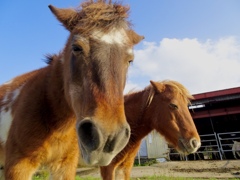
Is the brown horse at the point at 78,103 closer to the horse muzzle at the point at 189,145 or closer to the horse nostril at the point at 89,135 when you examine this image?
the horse nostril at the point at 89,135

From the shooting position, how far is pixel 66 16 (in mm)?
2492

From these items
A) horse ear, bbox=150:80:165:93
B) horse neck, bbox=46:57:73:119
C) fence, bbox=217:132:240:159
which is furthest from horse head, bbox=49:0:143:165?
fence, bbox=217:132:240:159

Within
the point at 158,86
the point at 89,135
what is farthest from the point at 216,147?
the point at 89,135

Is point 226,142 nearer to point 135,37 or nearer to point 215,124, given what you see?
point 215,124

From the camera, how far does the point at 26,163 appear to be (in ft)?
8.30

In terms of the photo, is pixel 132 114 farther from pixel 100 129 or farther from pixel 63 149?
pixel 100 129

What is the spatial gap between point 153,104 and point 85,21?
394cm

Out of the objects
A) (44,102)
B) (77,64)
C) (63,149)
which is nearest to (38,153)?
(63,149)

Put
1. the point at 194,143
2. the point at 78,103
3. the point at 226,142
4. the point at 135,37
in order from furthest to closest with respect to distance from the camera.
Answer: the point at 226,142, the point at 194,143, the point at 135,37, the point at 78,103

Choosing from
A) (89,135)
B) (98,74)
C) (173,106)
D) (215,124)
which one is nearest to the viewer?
(89,135)

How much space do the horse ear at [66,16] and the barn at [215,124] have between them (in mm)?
13722

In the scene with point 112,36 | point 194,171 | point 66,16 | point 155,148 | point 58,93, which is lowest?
point 194,171

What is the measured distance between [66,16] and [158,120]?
12.5 ft

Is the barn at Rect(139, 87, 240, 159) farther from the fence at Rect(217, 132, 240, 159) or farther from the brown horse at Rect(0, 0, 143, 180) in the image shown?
the brown horse at Rect(0, 0, 143, 180)
